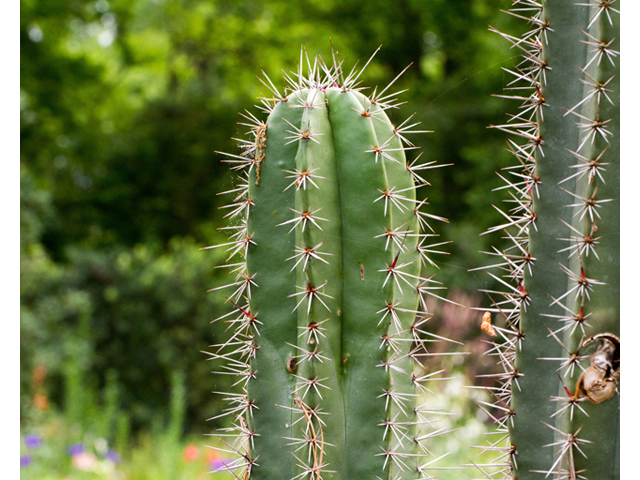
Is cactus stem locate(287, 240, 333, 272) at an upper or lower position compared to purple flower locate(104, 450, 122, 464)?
upper

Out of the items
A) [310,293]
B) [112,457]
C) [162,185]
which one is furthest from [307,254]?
[162,185]

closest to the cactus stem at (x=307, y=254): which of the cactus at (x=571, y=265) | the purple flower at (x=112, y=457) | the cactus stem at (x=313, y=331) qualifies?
the cactus stem at (x=313, y=331)

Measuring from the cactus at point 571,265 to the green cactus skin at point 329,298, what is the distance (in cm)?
27

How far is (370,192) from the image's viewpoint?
133cm

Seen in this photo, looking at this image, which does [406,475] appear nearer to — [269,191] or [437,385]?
[269,191]

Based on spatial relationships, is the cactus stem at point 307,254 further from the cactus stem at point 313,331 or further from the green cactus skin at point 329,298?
the cactus stem at point 313,331

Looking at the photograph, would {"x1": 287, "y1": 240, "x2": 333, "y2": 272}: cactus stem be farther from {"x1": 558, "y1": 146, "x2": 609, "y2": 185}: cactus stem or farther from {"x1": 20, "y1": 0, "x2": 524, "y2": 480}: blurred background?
{"x1": 20, "y1": 0, "x2": 524, "y2": 480}: blurred background

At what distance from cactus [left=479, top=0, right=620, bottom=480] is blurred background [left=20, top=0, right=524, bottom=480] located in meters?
2.21

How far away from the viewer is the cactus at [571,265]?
110 cm

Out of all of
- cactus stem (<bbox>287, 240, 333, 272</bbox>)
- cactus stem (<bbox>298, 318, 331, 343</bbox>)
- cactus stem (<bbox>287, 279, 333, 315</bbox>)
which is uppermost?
cactus stem (<bbox>287, 240, 333, 272</bbox>)

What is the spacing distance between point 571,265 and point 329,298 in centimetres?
53

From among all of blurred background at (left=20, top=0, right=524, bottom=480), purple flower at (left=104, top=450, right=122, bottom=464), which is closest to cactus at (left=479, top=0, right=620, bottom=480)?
blurred background at (left=20, top=0, right=524, bottom=480)

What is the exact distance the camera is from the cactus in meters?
1.10
